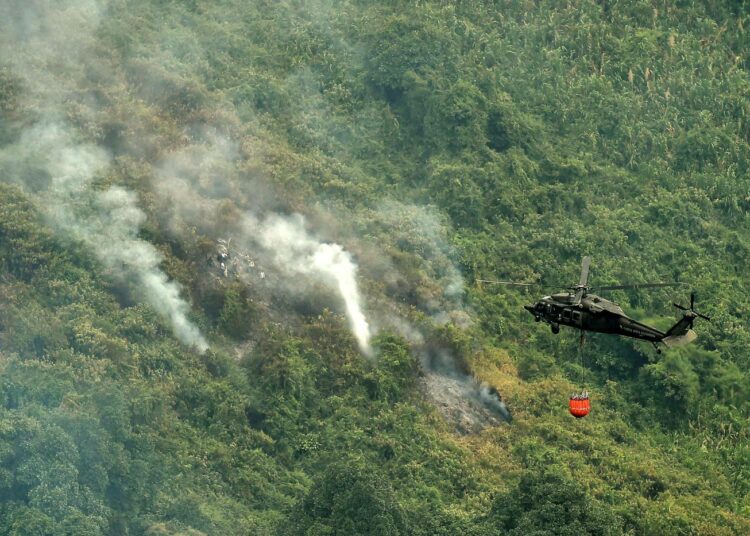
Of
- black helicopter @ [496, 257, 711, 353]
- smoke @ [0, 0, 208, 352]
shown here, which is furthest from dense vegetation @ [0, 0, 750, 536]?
black helicopter @ [496, 257, 711, 353]

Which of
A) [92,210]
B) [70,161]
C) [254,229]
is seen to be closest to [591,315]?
[254,229]

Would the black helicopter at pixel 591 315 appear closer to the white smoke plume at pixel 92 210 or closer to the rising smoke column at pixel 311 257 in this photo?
Answer: the rising smoke column at pixel 311 257

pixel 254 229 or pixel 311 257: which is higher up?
pixel 254 229

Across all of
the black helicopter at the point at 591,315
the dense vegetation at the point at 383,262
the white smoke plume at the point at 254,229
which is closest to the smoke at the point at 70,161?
the dense vegetation at the point at 383,262

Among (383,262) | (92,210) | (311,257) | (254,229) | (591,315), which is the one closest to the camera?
(591,315)

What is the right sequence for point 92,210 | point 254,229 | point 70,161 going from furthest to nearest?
point 70,161
point 254,229
point 92,210

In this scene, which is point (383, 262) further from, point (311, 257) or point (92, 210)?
point (92, 210)

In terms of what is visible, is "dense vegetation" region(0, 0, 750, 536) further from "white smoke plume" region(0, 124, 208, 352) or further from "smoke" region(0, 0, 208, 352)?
"white smoke plume" region(0, 124, 208, 352)
